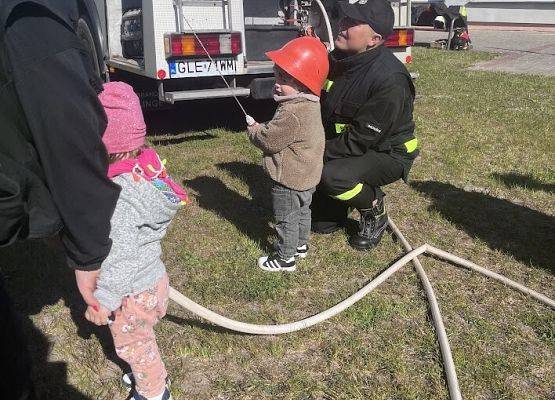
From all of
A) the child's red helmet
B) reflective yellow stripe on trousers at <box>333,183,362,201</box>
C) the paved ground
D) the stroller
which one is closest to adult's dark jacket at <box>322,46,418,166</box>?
reflective yellow stripe on trousers at <box>333,183,362,201</box>

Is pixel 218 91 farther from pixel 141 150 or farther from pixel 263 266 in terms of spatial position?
pixel 141 150

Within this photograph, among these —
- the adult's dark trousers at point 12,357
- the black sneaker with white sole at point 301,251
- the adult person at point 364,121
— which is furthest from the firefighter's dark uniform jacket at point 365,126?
the adult's dark trousers at point 12,357

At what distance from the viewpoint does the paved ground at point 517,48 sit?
457 inches

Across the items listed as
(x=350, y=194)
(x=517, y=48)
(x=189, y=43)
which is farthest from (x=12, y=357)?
(x=517, y=48)

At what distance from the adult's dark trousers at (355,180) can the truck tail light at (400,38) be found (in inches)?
122

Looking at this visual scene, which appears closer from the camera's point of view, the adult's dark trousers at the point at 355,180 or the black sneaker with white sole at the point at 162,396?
the black sneaker with white sole at the point at 162,396

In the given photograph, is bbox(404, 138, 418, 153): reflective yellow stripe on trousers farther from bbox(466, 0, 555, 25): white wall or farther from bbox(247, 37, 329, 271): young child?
bbox(466, 0, 555, 25): white wall

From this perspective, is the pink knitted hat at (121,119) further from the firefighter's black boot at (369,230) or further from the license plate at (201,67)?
the license plate at (201,67)

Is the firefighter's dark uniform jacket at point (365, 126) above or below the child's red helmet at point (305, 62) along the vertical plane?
below

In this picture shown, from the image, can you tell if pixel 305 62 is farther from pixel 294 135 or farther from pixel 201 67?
pixel 201 67

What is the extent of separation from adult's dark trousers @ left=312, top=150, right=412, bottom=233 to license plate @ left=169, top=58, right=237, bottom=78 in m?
1.98

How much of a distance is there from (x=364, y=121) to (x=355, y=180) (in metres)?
0.38

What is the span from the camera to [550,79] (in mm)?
9844

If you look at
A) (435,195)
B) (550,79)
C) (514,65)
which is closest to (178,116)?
(435,195)
